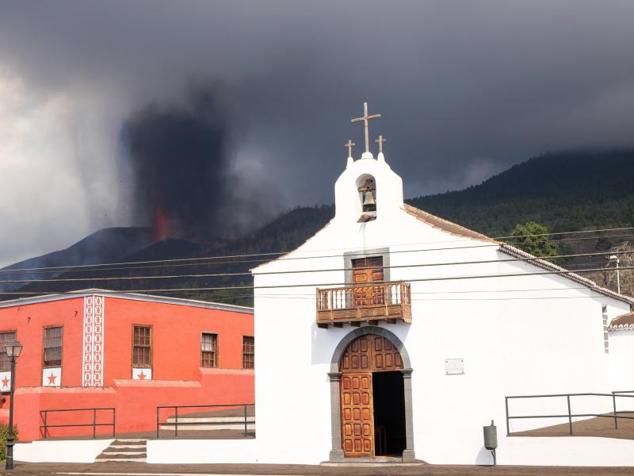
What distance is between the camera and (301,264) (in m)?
25.0

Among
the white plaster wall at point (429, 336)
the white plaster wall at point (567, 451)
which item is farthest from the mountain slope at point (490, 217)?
the white plaster wall at point (567, 451)

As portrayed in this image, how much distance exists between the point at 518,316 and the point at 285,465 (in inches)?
291

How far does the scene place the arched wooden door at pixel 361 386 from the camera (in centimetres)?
2328

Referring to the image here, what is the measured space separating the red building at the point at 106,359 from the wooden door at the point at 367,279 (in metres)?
10.1

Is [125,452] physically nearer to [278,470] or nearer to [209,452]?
[209,452]

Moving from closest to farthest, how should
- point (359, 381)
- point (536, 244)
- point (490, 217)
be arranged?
point (359, 381)
point (536, 244)
point (490, 217)

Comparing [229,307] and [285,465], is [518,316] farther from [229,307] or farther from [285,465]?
[229,307]

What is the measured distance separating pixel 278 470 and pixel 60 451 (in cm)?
795

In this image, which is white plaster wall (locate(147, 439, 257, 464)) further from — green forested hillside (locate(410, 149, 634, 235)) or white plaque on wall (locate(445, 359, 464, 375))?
green forested hillside (locate(410, 149, 634, 235))

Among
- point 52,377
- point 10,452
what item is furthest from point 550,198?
point 10,452

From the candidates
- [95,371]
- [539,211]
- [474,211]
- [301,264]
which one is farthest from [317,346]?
[474,211]

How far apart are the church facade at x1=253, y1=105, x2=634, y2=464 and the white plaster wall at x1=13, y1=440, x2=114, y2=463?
16.9 feet

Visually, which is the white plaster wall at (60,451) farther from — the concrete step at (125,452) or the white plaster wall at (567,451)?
the white plaster wall at (567,451)

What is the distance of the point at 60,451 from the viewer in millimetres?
26047
